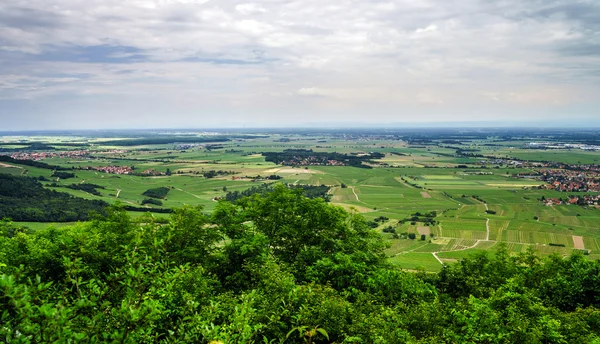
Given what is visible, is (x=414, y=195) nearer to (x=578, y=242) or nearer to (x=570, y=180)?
Answer: (x=578, y=242)

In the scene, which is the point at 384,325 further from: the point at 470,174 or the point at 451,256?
the point at 470,174

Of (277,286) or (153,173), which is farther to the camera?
(153,173)

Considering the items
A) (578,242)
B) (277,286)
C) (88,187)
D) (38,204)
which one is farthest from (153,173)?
(277,286)

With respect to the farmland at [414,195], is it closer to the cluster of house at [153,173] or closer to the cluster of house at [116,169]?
the cluster of house at [153,173]

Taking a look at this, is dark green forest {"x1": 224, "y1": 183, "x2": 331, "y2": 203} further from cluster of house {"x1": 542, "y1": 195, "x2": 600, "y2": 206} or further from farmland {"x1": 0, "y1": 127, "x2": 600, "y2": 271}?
cluster of house {"x1": 542, "y1": 195, "x2": 600, "y2": 206}

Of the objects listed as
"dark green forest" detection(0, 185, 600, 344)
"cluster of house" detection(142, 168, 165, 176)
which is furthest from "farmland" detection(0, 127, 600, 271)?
"dark green forest" detection(0, 185, 600, 344)

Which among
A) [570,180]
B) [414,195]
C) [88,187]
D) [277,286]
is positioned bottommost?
[414,195]

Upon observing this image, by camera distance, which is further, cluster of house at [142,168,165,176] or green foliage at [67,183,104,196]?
cluster of house at [142,168,165,176]
